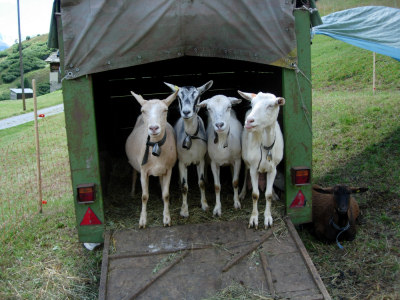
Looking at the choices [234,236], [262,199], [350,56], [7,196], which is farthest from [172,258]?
[350,56]

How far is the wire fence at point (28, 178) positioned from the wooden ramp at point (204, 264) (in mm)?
2581

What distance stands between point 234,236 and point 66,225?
3009 millimetres

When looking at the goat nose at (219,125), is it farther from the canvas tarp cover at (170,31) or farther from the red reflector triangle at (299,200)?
the red reflector triangle at (299,200)

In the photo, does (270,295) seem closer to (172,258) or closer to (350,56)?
(172,258)

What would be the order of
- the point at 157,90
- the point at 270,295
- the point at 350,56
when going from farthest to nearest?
1. the point at 350,56
2. the point at 157,90
3. the point at 270,295

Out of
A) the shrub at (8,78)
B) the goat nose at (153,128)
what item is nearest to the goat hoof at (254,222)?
the goat nose at (153,128)

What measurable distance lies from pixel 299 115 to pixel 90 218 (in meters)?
2.96

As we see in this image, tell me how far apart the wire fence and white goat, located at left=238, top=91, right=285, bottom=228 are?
3.87 meters

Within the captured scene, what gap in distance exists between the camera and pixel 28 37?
9156 cm

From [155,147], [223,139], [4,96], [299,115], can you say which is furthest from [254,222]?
[4,96]

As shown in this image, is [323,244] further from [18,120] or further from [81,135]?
[18,120]

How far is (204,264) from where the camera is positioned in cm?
423

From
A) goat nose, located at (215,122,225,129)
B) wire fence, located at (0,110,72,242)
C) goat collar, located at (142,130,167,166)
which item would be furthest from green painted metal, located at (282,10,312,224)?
wire fence, located at (0,110,72,242)

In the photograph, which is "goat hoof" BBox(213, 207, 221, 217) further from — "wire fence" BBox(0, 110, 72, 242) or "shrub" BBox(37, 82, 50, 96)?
"shrub" BBox(37, 82, 50, 96)
